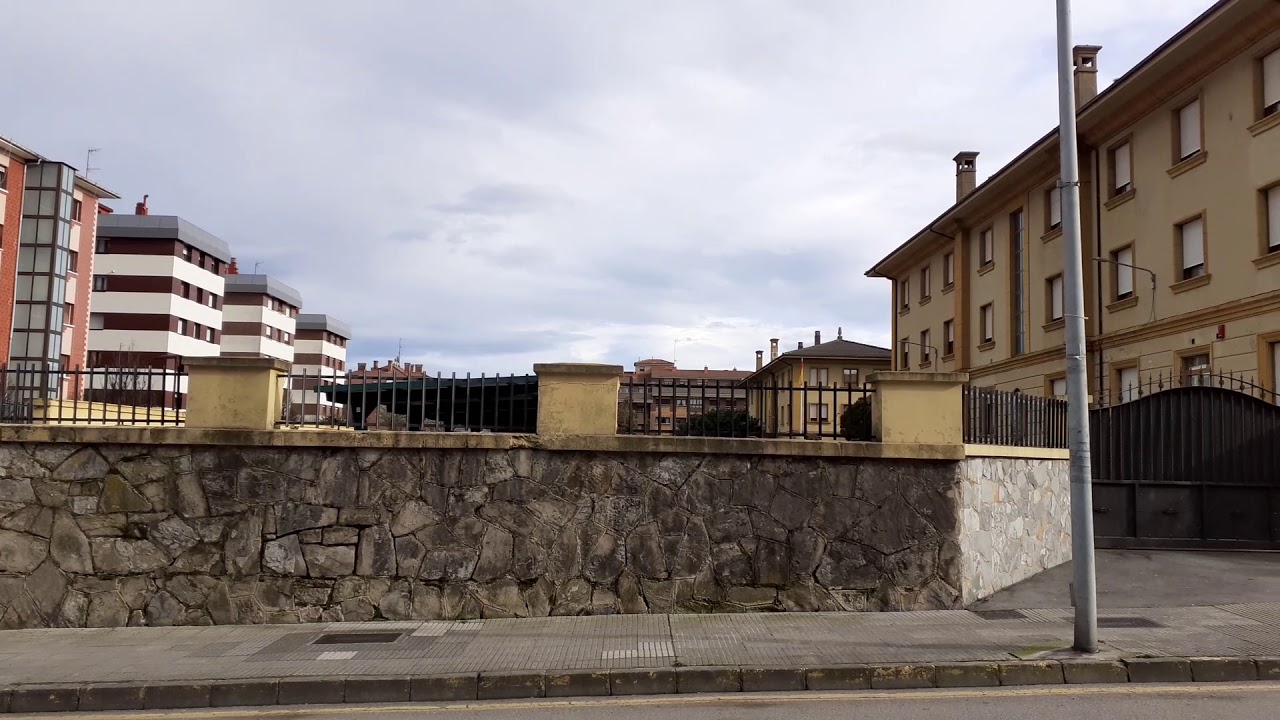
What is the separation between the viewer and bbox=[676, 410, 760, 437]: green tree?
9.94m

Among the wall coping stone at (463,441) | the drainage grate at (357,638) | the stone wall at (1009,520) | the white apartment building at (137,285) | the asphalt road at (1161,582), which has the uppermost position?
the white apartment building at (137,285)

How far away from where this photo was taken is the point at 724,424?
10.3 meters

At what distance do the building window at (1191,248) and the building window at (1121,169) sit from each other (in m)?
2.33

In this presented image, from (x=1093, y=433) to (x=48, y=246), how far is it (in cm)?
4510

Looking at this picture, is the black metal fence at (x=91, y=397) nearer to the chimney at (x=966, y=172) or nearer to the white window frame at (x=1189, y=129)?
the white window frame at (x=1189, y=129)

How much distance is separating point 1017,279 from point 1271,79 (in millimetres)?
11570

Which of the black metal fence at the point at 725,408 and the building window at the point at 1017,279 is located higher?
the building window at the point at 1017,279

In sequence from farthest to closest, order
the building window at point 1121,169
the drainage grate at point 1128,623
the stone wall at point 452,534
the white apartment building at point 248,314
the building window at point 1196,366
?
1. the white apartment building at point 248,314
2. the building window at point 1121,169
3. the building window at point 1196,366
4. the stone wall at point 452,534
5. the drainage grate at point 1128,623

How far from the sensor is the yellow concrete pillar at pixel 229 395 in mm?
9508

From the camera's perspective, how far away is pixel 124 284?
211 ft

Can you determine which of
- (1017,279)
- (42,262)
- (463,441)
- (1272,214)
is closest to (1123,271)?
(1272,214)

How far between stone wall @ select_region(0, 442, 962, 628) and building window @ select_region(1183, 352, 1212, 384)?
12.5 m

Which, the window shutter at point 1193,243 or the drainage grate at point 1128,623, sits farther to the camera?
the window shutter at point 1193,243

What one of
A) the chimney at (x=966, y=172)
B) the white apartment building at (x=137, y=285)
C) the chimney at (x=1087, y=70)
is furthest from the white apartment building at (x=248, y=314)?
the chimney at (x=1087, y=70)
